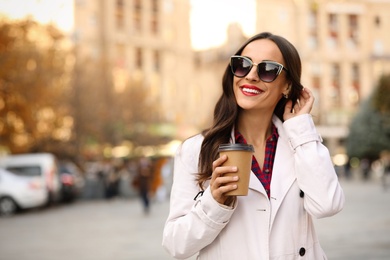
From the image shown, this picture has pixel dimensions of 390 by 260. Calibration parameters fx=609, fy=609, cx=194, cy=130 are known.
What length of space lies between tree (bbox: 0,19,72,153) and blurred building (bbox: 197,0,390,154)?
31.1 meters

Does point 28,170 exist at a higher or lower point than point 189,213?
lower

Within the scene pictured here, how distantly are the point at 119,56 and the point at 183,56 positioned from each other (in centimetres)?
896

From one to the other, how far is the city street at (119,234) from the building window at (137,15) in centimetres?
4925

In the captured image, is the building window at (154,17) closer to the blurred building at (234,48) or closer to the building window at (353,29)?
the blurred building at (234,48)

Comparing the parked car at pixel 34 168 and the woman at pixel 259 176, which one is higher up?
the woman at pixel 259 176

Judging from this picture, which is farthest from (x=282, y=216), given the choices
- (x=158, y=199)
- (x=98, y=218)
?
(x=158, y=199)

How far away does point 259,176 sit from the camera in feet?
7.93

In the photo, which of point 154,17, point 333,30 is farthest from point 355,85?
point 154,17

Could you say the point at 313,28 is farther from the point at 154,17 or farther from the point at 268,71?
the point at 268,71

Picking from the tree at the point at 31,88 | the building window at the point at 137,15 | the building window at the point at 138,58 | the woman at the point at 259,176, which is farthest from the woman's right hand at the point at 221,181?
the building window at the point at 137,15

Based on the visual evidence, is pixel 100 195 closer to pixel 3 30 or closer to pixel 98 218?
pixel 98 218

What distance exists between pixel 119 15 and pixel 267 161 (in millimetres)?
64870

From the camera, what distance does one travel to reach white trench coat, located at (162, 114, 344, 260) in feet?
7.48

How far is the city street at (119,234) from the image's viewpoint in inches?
387
